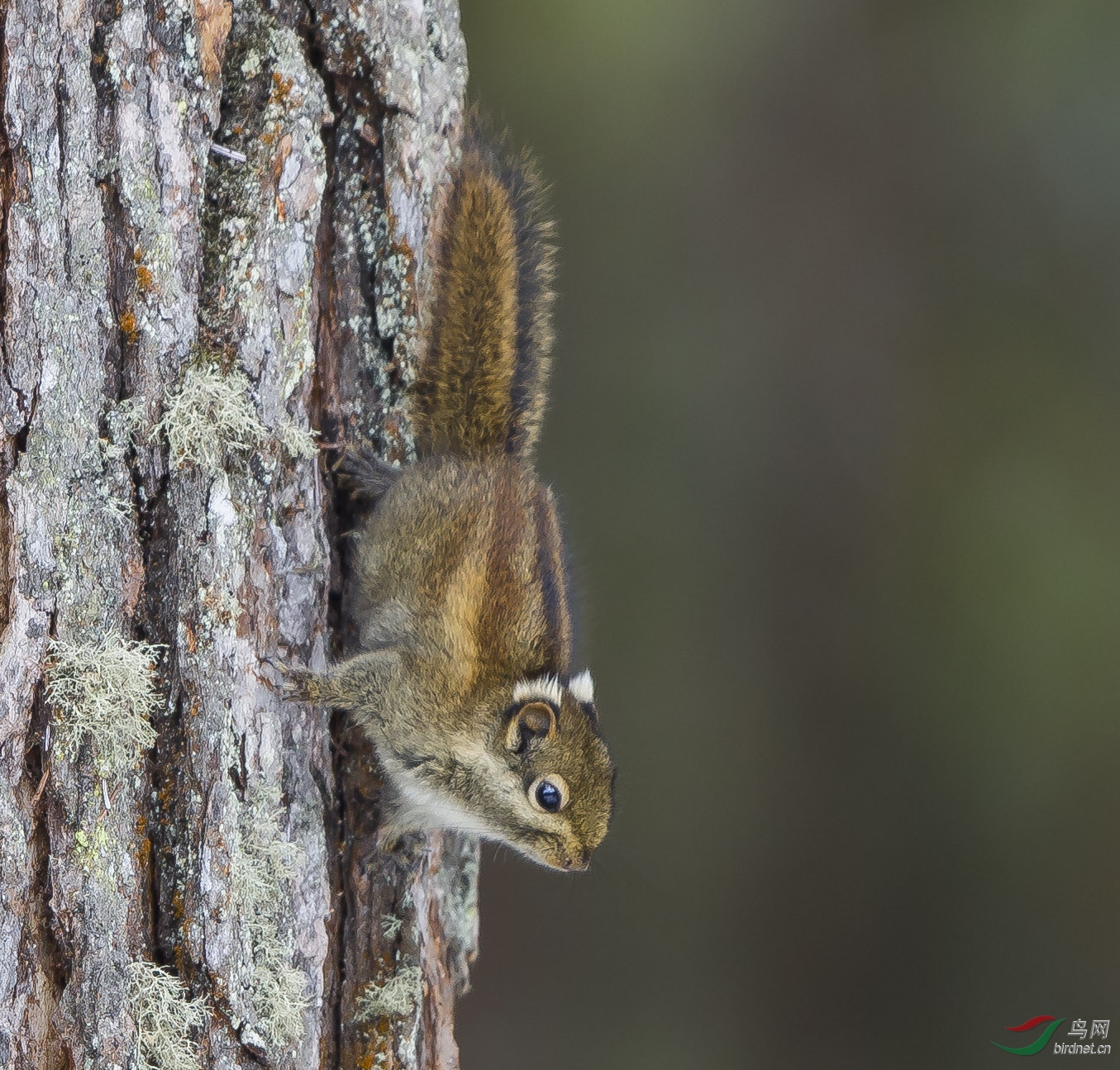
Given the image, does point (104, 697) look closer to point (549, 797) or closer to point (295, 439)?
point (295, 439)

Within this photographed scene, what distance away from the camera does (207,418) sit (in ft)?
6.68

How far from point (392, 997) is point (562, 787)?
595mm

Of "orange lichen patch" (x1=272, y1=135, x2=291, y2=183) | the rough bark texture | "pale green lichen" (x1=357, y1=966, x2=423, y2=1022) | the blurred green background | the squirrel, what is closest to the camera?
the rough bark texture

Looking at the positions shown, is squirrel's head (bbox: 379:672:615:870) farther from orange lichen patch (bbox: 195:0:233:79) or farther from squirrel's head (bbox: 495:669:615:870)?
orange lichen patch (bbox: 195:0:233:79)

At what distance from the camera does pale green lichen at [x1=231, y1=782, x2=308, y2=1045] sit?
2059 mm

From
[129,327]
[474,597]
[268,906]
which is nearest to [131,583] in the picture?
[129,327]

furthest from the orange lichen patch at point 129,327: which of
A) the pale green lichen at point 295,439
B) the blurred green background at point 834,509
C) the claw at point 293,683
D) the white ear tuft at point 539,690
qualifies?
the blurred green background at point 834,509

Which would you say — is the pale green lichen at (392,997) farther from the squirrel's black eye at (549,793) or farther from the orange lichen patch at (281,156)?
the orange lichen patch at (281,156)

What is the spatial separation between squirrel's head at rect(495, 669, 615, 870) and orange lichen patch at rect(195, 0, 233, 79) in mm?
1428

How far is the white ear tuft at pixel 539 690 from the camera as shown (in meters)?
2.56

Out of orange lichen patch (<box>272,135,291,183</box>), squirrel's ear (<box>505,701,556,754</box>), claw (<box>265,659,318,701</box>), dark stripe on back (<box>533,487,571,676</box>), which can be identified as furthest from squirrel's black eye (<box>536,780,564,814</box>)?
orange lichen patch (<box>272,135,291,183</box>)

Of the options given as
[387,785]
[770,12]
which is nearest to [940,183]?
[770,12]

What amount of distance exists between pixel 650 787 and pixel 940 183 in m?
2.37

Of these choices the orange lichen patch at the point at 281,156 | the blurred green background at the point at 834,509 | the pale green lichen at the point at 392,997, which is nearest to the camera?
the orange lichen patch at the point at 281,156
